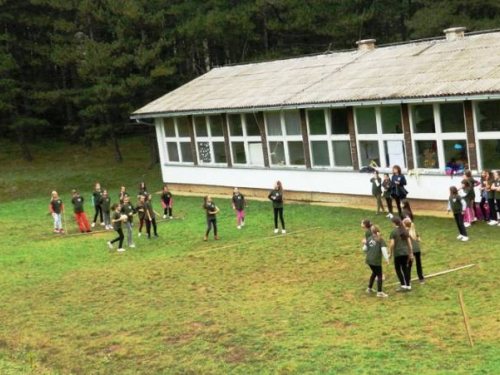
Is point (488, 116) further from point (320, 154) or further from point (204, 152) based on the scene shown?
point (204, 152)

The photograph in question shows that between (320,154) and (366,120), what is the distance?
3.00 meters

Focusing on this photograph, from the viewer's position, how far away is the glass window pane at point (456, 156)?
25500 millimetres

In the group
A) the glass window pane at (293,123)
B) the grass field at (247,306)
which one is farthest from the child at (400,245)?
the glass window pane at (293,123)

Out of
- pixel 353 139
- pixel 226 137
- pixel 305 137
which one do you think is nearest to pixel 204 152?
pixel 226 137

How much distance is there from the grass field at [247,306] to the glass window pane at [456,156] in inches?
86.1

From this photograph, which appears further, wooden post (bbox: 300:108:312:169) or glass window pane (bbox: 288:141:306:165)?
glass window pane (bbox: 288:141:306:165)

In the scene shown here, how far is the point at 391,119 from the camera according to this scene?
27859 millimetres

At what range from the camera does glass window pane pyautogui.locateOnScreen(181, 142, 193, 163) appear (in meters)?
38.2

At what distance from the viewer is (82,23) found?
4919 centimetres

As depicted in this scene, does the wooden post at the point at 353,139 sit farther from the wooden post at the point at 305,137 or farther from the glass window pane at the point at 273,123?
the glass window pane at the point at 273,123

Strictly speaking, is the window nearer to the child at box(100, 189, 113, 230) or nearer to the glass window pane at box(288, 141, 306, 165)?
the glass window pane at box(288, 141, 306, 165)

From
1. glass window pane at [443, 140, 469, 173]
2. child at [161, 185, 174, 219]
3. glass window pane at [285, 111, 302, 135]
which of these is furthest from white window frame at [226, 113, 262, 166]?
glass window pane at [443, 140, 469, 173]

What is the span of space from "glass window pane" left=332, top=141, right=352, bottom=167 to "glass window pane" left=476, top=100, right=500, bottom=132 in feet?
19.9

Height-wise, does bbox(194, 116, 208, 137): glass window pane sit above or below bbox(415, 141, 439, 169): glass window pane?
above
